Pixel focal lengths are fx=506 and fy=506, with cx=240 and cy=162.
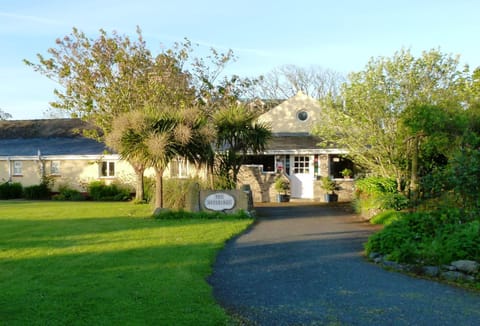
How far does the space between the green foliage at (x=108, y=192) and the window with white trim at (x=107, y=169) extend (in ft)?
5.73

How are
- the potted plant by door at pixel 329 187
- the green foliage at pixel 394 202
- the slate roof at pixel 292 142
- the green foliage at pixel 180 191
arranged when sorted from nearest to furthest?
the green foliage at pixel 394 202, the green foliage at pixel 180 191, the potted plant by door at pixel 329 187, the slate roof at pixel 292 142

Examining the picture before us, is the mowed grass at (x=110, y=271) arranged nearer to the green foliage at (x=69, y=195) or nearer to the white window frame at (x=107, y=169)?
the green foliage at (x=69, y=195)

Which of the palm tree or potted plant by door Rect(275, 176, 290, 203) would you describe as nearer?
the palm tree

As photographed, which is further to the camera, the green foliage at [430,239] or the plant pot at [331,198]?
the plant pot at [331,198]

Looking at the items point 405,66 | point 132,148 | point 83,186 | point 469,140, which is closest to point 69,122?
point 83,186

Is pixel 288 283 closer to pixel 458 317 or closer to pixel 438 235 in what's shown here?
pixel 458 317

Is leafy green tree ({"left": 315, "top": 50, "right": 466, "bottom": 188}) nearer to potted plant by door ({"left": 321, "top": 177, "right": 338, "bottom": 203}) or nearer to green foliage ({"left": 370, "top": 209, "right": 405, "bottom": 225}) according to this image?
green foliage ({"left": 370, "top": 209, "right": 405, "bottom": 225})

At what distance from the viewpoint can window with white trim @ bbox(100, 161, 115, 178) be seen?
27875 millimetres

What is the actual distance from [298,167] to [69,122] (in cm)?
1845

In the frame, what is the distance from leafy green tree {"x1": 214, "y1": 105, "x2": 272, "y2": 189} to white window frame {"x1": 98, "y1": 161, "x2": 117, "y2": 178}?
36.1 ft

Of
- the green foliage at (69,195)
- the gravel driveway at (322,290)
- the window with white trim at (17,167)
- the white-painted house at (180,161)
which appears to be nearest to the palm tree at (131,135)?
→ the white-painted house at (180,161)

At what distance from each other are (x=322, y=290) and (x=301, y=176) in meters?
17.3

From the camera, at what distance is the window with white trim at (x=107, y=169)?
1097 inches

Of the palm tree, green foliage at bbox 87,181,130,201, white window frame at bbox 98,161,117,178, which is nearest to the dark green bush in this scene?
the palm tree
